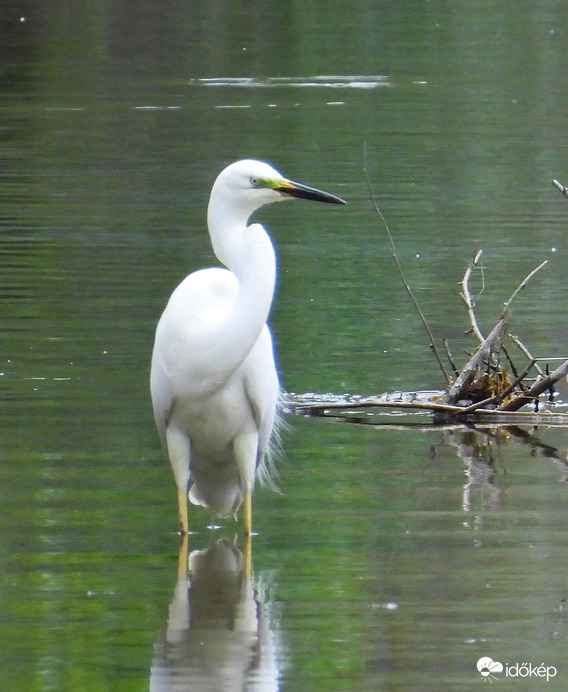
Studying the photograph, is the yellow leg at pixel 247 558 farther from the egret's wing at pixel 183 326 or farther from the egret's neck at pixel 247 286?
the egret's neck at pixel 247 286

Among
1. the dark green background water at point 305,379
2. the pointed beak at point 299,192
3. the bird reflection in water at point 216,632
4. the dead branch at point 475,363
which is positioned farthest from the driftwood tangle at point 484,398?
the bird reflection in water at point 216,632

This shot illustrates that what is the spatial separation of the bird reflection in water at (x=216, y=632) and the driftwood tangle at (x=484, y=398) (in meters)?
2.00

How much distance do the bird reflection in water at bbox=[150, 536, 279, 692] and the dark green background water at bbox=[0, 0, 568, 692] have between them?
21mm

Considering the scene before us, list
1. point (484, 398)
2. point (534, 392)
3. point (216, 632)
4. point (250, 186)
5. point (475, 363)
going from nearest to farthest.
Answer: point (216, 632) < point (250, 186) < point (534, 392) < point (475, 363) < point (484, 398)

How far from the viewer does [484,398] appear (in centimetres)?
846

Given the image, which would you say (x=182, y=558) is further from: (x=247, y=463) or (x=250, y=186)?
(x=250, y=186)

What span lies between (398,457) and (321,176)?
9267mm

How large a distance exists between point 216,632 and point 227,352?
43.1 inches

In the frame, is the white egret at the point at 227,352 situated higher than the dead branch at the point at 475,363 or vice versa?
the white egret at the point at 227,352

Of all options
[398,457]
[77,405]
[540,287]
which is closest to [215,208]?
[398,457]

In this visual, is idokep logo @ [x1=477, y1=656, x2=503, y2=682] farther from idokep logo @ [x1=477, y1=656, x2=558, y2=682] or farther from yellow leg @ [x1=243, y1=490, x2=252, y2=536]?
yellow leg @ [x1=243, y1=490, x2=252, y2=536]

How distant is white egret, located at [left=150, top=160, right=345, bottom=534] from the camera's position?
6.16 metres

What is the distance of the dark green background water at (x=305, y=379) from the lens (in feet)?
17.8

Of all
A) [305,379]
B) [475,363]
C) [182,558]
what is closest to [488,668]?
[182,558]
